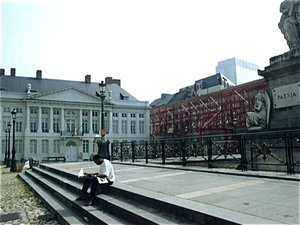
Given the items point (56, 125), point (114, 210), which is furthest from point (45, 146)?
point (114, 210)

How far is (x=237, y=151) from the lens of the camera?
14.1 m

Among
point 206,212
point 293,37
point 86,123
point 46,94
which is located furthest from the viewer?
point 86,123

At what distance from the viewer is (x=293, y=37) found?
39.0 ft

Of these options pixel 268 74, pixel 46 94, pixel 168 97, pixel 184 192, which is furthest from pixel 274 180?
pixel 168 97

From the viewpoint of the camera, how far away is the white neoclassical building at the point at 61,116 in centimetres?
5468

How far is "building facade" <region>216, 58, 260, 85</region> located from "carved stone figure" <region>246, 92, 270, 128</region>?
95146 mm

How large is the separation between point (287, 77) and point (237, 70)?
3885 inches

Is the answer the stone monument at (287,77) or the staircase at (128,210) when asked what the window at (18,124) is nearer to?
the staircase at (128,210)

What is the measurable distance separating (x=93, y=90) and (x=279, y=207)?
6300cm

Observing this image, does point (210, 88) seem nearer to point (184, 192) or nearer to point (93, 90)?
point (93, 90)

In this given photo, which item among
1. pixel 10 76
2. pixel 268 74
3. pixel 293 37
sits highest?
pixel 10 76

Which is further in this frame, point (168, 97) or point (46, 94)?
point (168, 97)

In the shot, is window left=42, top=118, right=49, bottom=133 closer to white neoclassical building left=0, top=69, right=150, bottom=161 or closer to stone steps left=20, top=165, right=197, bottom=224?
white neoclassical building left=0, top=69, right=150, bottom=161

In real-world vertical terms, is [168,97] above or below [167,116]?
above
